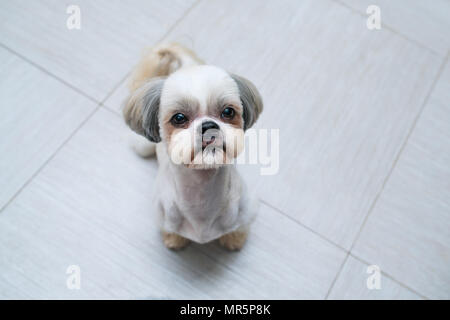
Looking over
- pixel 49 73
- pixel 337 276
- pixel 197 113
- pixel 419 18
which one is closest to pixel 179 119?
pixel 197 113

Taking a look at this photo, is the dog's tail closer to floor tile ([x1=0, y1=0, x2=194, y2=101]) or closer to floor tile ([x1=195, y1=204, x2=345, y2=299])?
floor tile ([x1=0, y1=0, x2=194, y2=101])

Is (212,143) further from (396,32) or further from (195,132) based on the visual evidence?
(396,32)

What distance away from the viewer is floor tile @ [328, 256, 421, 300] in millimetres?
1376

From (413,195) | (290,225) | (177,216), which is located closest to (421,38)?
(413,195)

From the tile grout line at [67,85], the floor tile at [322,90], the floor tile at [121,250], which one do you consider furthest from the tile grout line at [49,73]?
the floor tile at [322,90]

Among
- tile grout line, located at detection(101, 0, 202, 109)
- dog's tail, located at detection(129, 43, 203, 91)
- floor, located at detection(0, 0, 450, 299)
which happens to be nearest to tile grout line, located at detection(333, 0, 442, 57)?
floor, located at detection(0, 0, 450, 299)

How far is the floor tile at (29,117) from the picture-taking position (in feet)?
4.84

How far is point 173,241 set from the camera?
Result: 1.35 metres

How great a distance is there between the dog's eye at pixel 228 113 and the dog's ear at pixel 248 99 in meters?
0.05

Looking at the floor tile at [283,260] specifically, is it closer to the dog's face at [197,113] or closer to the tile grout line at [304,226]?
the tile grout line at [304,226]

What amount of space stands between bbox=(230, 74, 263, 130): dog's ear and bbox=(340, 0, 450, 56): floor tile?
1066 millimetres

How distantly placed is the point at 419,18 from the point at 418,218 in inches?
34.5

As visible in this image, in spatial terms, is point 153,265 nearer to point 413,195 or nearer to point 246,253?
point 246,253

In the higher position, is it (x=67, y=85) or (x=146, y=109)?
(x=146, y=109)
